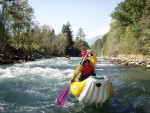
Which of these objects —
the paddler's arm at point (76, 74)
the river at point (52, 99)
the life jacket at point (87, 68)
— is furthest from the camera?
the life jacket at point (87, 68)

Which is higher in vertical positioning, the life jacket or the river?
the life jacket

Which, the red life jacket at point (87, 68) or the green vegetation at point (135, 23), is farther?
the green vegetation at point (135, 23)

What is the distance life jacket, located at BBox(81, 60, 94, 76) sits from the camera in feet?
34.1

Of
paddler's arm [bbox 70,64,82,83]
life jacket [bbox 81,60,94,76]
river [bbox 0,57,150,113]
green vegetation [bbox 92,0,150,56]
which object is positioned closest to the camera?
river [bbox 0,57,150,113]

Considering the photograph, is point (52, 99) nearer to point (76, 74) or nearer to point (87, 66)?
point (76, 74)

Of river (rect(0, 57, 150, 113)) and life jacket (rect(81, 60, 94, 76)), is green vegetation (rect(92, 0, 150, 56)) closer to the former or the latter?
river (rect(0, 57, 150, 113))

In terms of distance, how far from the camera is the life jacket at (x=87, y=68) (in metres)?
10.4

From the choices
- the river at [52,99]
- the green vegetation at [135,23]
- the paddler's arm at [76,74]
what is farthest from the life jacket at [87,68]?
the green vegetation at [135,23]

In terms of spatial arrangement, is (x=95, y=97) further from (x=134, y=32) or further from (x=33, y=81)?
(x=134, y=32)

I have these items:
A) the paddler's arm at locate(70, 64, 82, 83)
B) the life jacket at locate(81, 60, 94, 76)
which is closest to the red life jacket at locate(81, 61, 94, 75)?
the life jacket at locate(81, 60, 94, 76)

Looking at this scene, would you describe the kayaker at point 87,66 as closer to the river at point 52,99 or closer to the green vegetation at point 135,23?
the river at point 52,99

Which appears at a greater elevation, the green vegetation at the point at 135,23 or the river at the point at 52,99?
the green vegetation at the point at 135,23

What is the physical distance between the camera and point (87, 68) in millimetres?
10461

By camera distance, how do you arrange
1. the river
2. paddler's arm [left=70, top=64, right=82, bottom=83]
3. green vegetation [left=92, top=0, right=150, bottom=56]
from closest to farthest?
the river < paddler's arm [left=70, top=64, right=82, bottom=83] < green vegetation [left=92, top=0, right=150, bottom=56]
